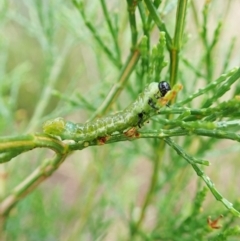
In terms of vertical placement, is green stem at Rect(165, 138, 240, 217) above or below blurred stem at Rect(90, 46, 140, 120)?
below

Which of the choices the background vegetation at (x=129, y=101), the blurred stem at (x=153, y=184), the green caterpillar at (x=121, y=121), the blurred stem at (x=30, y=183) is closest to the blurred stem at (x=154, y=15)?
the background vegetation at (x=129, y=101)

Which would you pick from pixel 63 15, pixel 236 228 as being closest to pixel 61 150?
pixel 236 228

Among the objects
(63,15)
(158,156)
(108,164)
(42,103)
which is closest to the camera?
(158,156)

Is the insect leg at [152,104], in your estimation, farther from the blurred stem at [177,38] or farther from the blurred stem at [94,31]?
the blurred stem at [94,31]

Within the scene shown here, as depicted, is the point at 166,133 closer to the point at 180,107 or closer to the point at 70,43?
the point at 180,107

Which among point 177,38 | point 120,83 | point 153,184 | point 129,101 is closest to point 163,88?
point 177,38

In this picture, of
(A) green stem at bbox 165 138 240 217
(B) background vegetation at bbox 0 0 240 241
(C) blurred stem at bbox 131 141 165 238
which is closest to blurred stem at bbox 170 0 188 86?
(B) background vegetation at bbox 0 0 240 241

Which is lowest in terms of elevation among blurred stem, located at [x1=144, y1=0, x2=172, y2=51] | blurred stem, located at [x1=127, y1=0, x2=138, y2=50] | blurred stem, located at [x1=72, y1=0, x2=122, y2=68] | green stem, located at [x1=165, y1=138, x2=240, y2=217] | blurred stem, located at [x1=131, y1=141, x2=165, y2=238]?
green stem, located at [x1=165, y1=138, x2=240, y2=217]

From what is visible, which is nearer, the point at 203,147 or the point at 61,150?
the point at 61,150

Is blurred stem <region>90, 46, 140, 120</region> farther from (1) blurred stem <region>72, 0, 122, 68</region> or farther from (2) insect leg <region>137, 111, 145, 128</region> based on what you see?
(2) insect leg <region>137, 111, 145, 128</region>
